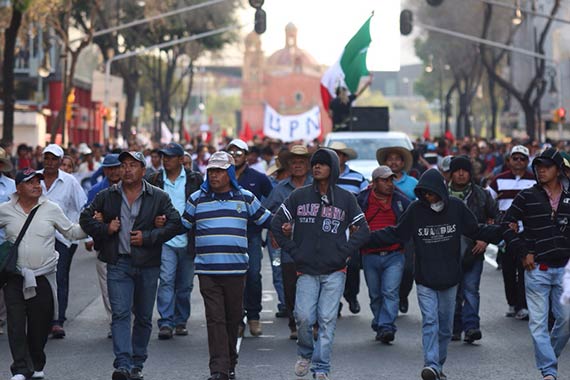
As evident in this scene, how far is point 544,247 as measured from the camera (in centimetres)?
1004

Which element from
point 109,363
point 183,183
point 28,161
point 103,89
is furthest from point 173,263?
point 103,89

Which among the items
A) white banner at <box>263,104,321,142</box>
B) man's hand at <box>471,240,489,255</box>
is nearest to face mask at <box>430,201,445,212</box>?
man's hand at <box>471,240,489,255</box>

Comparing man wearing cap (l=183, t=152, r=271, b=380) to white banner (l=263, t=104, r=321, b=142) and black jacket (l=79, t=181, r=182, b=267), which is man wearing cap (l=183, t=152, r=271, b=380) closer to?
black jacket (l=79, t=181, r=182, b=267)

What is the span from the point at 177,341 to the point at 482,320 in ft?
11.4

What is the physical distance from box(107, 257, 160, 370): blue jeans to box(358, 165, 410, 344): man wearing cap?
2.94 metres

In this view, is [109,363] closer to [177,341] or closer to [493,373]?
[177,341]

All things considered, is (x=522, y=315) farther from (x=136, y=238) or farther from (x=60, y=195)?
(x=136, y=238)

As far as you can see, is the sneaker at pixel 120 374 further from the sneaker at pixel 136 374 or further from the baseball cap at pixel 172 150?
the baseball cap at pixel 172 150

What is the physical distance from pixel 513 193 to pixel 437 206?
15.6ft

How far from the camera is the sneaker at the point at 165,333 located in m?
13.0

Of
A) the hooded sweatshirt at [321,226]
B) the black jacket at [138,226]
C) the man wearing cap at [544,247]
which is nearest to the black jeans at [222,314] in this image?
the black jacket at [138,226]

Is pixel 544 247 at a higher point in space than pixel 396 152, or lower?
lower

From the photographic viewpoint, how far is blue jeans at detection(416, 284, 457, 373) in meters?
10.2

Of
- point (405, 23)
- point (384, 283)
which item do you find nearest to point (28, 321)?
point (384, 283)
